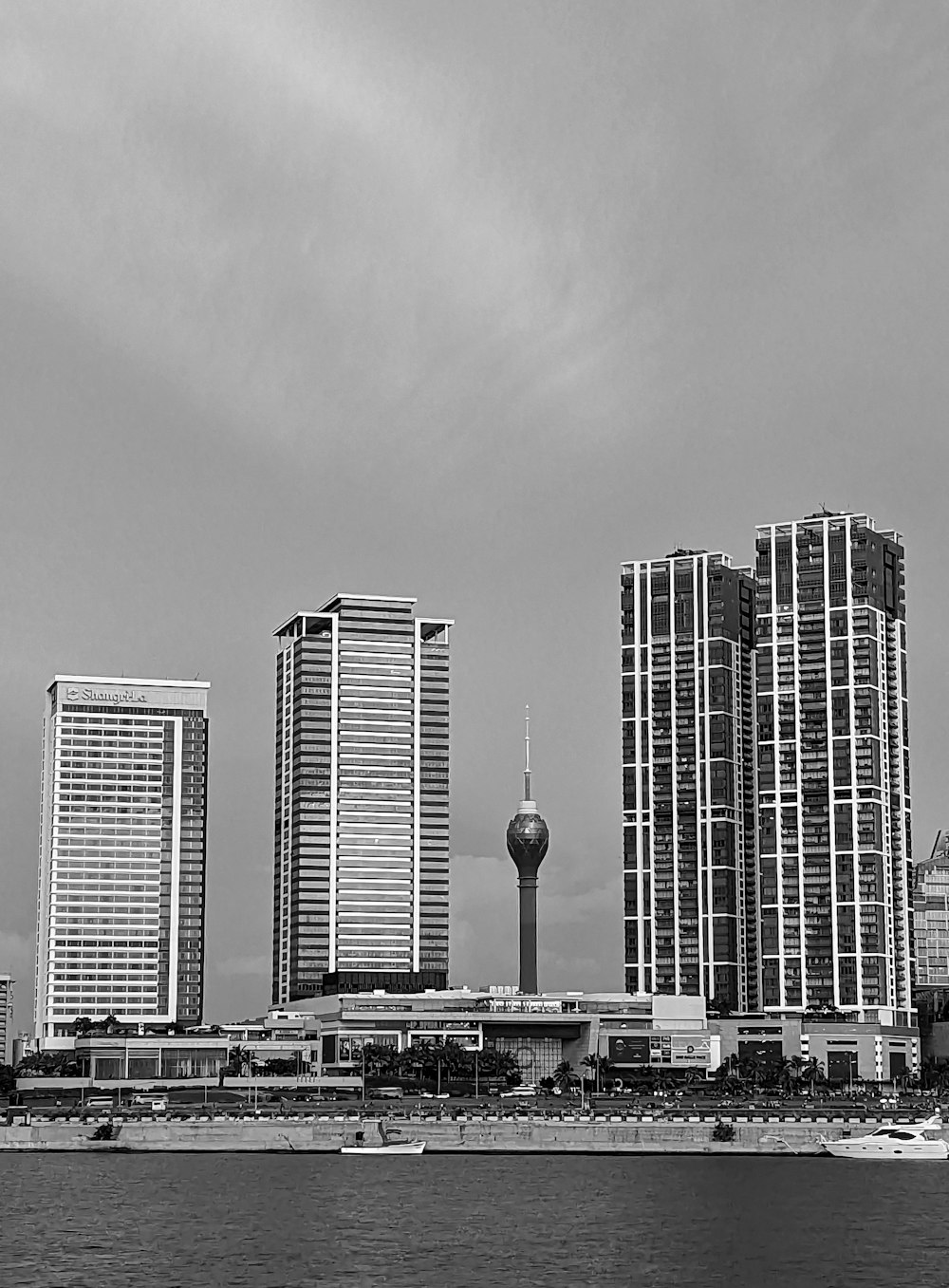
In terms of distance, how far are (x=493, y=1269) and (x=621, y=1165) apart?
70.6m

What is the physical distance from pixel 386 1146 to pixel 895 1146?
144ft

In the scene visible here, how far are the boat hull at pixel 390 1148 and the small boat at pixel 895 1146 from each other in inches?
1424

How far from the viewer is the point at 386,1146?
6772 inches

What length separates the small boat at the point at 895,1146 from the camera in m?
163

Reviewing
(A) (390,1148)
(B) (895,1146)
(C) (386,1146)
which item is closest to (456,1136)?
(C) (386,1146)

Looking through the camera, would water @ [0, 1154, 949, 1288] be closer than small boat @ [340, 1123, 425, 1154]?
Yes

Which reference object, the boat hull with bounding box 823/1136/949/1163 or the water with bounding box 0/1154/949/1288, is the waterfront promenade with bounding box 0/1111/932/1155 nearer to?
the boat hull with bounding box 823/1136/949/1163

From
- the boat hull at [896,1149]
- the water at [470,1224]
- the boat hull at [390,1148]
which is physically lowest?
the boat hull at [390,1148]

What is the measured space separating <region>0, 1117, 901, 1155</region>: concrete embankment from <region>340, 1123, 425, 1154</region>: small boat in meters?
0.69

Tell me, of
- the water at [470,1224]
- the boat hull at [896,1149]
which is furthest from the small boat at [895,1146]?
the water at [470,1224]

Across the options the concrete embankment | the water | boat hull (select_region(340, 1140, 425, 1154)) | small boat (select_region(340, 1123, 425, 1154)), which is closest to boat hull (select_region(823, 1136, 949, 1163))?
the water

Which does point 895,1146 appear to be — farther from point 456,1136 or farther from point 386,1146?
point 386,1146

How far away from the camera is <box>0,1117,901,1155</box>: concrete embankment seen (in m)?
170

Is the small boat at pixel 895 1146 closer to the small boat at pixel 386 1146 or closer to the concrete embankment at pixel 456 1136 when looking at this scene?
the concrete embankment at pixel 456 1136
